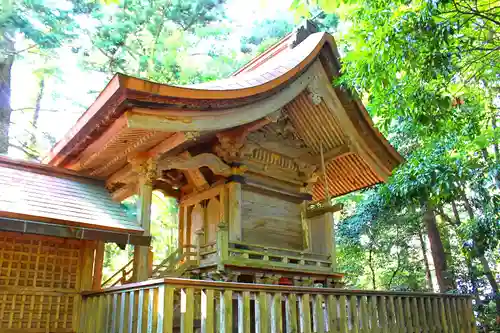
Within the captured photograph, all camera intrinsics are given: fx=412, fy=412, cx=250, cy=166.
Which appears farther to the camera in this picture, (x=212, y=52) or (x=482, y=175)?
(x=212, y=52)

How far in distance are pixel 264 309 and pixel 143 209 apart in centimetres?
259

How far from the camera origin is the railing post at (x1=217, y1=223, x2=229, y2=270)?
6602mm

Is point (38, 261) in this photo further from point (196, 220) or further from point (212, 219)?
point (196, 220)

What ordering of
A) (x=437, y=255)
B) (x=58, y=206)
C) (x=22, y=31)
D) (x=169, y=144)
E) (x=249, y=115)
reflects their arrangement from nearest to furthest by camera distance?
(x=58, y=206) → (x=169, y=144) → (x=249, y=115) → (x=22, y=31) → (x=437, y=255)

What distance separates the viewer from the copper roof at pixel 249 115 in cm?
515

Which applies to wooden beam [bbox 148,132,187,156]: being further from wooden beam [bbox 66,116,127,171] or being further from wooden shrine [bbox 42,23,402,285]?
wooden beam [bbox 66,116,127,171]

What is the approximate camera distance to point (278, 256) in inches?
290

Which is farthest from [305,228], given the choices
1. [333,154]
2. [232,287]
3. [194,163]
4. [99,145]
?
[232,287]

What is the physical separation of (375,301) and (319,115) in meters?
4.26

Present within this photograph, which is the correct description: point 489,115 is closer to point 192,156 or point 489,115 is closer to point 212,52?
point 192,156

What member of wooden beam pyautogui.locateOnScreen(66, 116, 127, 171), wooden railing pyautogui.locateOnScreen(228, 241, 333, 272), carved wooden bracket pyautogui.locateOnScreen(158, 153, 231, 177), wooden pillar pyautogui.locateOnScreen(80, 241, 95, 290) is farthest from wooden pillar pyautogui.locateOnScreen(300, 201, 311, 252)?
wooden beam pyautogui.locateOnScreen(66, 116, 127, 171)

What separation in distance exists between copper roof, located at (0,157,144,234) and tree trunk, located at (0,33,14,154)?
6.06 meters

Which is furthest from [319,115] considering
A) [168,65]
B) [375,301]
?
[168,65]

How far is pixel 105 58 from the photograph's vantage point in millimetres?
14789
